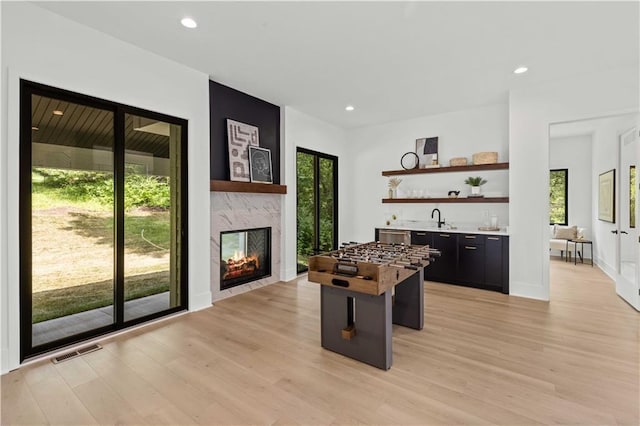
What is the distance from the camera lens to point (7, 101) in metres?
2.43

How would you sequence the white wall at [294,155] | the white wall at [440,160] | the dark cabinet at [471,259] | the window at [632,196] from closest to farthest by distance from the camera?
1. the window at [632,196]
2. the dark cabinet at [471,259]
3. the white wall at [440,160]
4. the white wall at [294,155]

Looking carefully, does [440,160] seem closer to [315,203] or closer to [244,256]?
[315,203]

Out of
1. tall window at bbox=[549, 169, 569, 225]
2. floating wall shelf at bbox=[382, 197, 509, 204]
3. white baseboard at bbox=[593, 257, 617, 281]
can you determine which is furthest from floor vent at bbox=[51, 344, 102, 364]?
tall window at bbox=[549, 169, 569, 225]

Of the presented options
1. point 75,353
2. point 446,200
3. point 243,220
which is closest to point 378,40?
point 243,220

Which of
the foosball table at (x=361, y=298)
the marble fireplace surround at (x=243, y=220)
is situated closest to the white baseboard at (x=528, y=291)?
the foosball table at (x=361, y=298)

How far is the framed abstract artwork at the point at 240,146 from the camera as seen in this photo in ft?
14.2

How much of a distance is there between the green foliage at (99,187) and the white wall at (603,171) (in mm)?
6234

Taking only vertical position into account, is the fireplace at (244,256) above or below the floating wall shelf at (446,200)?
below

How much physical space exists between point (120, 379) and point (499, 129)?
19.2 feet

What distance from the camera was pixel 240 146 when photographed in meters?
4.47

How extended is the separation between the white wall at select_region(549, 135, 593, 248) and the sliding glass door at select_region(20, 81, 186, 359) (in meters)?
7.97

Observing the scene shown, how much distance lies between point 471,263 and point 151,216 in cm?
453

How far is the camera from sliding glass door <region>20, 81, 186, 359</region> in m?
2.67

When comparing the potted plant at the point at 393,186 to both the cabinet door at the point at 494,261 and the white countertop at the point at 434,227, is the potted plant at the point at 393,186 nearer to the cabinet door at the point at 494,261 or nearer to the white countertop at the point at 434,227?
the white countertop at the point at 434,227
